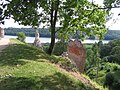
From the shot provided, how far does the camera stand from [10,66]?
15.8m

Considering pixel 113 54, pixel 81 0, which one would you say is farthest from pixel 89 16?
pixel 113 54

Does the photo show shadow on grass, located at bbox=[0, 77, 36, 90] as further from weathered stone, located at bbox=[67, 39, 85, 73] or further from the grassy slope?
weathered stone, located at bbox=[67, 39, 85, 73]

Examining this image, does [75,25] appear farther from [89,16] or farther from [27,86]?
[27,86]

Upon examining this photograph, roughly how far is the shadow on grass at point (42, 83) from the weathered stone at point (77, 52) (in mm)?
10752

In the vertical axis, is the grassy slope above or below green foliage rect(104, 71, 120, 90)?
above

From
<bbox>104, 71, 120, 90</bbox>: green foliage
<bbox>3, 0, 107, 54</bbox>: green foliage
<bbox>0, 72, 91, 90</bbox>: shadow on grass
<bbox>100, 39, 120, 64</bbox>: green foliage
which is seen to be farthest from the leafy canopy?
<bbox>100, 39, 120, 64</bbox>: green foliage

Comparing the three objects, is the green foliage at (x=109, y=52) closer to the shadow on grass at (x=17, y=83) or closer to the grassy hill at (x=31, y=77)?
the grassy hill at (x=31, y=77)

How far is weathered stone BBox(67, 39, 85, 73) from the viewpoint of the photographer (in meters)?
26.2

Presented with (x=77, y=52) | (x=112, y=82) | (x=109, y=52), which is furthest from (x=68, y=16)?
(x=109, y=52)

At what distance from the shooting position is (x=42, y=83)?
1339 cm

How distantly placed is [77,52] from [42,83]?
13.5 meters

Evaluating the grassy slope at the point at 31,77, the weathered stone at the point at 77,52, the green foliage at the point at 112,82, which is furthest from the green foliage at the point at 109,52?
the grassy slope at the point at 31,77

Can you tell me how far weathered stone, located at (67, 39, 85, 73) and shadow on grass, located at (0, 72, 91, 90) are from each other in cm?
1075

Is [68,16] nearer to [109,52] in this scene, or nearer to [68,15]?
[68,15]
